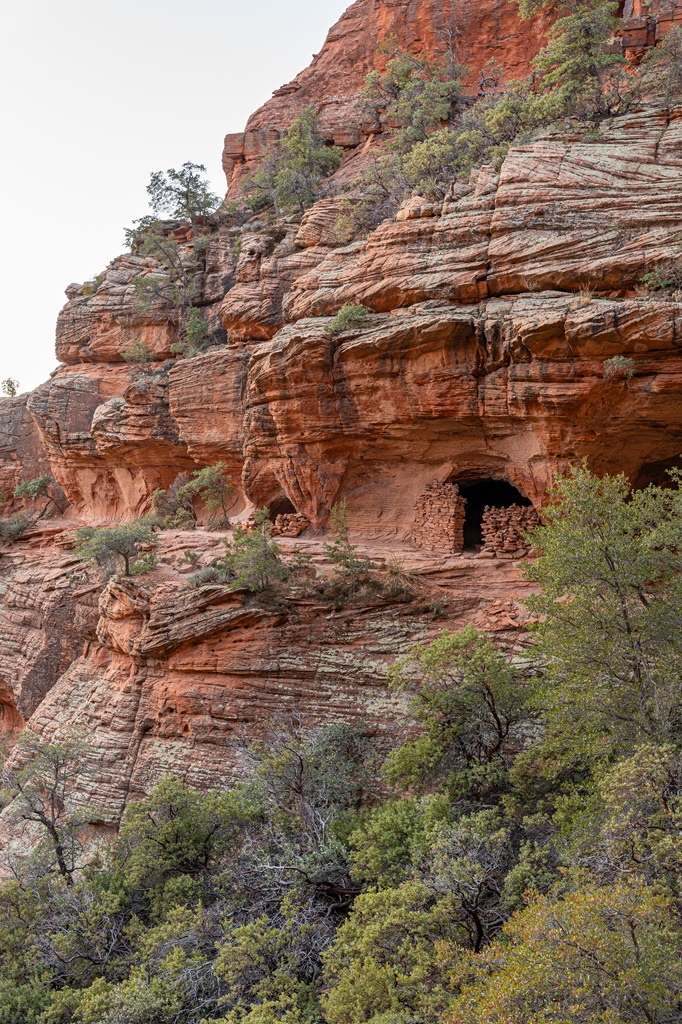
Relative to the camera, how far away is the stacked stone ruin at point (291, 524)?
16.9m

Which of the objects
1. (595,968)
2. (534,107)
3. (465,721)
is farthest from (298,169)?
(595,968)

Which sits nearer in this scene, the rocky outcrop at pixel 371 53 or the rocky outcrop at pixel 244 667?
the rocky outcrop at pixel 244 667

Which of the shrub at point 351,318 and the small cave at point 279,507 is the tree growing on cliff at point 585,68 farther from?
the small cave at point 279,507

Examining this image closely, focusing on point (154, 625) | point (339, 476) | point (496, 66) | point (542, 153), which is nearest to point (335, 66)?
point (496, 66)

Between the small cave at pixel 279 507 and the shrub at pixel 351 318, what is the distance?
5.91 meters

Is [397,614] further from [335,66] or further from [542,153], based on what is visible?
[335,66]

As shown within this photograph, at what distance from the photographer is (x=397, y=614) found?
512 inches

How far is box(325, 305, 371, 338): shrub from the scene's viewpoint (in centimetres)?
1398

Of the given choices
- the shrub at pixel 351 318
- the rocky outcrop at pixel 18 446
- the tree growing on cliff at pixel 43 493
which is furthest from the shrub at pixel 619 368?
the rocky outcrop at pixel 18 446

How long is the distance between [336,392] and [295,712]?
7.40 metres

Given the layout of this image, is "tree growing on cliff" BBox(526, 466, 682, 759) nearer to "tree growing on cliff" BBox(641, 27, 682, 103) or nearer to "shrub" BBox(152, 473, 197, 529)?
"tree growing on cliff" BBox(641, 27, 682, 103)

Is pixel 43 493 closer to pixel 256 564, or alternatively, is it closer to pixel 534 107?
pixel 256 564

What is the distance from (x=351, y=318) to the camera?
14.0 metres

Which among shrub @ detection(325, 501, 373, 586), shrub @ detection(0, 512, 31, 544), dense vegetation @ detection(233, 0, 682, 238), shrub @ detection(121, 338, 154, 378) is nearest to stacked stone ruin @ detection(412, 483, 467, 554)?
shrub @ detection(325, 501, 373, 586)
